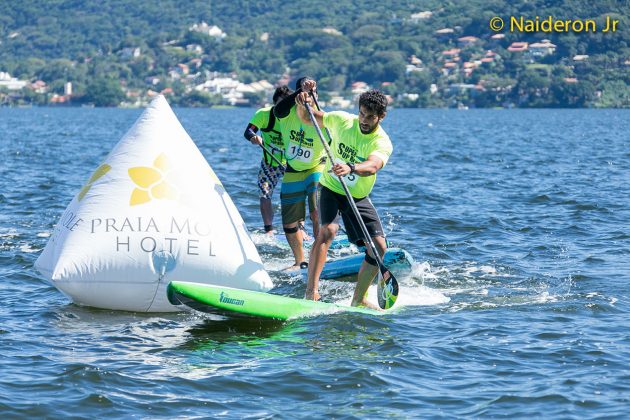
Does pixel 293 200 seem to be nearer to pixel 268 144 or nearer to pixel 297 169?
pixel 297 169

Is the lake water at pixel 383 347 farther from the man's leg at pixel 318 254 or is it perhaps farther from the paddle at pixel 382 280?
the man's leg at pixel 318 254

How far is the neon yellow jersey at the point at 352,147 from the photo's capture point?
35.0 feet

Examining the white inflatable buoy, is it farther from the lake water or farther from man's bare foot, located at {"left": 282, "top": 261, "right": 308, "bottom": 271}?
man's bare foot, located at {"left": 282, "top": 261, "right": 308, "bottom": 271}

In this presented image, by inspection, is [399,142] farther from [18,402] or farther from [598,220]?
[18,402]

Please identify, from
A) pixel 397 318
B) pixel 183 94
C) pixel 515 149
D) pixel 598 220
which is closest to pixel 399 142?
pixel 515 149

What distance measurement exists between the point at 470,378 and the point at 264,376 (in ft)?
5.66

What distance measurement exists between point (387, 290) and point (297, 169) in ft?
8.76

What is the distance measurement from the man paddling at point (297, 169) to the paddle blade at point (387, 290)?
234cm

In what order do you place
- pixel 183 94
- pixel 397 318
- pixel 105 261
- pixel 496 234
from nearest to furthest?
1. pixel 105 261
2. pixel 397 318
3. pixel 496 234
4. pixel 183 94

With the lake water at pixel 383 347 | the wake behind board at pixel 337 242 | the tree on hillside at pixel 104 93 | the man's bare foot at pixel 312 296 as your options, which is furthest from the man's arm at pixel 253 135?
the tree on hillside at pixel 104 93

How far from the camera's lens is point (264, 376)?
28.9ft

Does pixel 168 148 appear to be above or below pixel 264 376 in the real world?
above

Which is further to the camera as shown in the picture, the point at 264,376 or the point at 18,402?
the point at 264,376

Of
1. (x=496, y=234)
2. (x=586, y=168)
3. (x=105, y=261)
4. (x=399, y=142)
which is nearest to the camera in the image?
(x=105, y=261)
